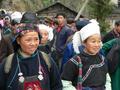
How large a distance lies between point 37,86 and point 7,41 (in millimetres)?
3232

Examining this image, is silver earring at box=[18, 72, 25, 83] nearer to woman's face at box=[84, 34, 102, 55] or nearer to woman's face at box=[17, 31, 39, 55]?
woman's face at box=[17, 31, 39, 55]

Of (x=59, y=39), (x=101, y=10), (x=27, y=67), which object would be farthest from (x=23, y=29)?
(x=101, y=10)

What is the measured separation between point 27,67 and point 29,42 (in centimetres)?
25

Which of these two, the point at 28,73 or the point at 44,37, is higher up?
the point at 28,73

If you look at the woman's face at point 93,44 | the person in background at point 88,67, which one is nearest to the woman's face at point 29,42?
the person in background at point 88,67

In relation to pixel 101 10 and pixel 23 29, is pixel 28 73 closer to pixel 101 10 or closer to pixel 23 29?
pixel 23 29

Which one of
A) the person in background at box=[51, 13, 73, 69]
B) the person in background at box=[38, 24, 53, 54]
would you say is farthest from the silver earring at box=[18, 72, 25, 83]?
the person in background at box=[51, 13, 73, 69]

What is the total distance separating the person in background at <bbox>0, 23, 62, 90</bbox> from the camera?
186 inches

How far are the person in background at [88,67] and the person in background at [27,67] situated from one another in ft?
2.15

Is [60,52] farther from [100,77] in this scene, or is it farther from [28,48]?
[28,48]

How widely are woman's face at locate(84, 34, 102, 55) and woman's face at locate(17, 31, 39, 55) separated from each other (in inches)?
37.5

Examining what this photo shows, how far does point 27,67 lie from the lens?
4773 millimetres

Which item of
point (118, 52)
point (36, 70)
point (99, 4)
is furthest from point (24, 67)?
point (99, 4)

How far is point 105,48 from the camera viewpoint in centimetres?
602
